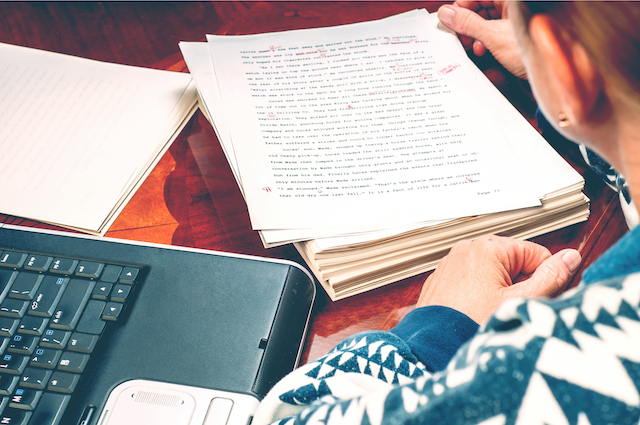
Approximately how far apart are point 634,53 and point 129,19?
0.77 m

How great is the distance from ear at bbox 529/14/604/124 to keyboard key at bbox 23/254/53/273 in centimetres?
42

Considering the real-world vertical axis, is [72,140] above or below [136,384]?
above

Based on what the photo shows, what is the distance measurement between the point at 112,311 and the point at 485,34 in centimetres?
59

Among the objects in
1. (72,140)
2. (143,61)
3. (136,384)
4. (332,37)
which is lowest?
(136,384)

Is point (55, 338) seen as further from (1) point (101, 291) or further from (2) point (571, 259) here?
(2) point (571, 259)

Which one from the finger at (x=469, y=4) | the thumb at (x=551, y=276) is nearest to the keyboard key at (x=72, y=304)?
the thumb at (x=551, y=276)

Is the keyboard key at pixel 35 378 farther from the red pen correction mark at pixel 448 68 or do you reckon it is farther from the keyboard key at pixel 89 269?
the red pen correction mark at pixel 448 68

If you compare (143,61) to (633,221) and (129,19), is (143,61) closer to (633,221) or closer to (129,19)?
(129,19)

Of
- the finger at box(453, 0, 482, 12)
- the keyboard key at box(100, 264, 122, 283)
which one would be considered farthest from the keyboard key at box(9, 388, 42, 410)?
the finger at box(453, 0, 482, 12)

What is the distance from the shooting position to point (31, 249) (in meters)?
0.43

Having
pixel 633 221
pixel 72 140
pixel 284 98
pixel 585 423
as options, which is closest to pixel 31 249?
pixel 72 140

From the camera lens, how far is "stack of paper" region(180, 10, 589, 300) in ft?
1.42

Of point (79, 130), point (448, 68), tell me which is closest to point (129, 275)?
point (79, 130)

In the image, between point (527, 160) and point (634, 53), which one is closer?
point (634, 53)
